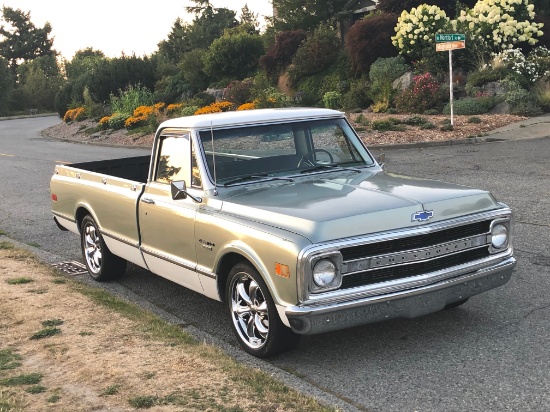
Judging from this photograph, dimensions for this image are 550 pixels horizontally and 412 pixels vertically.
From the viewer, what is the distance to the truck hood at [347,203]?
4.68m

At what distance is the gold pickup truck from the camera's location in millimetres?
4629

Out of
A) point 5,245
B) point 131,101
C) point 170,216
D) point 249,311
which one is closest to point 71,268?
point 5,245

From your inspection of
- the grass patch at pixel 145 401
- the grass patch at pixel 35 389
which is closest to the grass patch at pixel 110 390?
the grass patch at pixel 145 401

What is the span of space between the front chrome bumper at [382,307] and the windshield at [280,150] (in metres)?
1.65

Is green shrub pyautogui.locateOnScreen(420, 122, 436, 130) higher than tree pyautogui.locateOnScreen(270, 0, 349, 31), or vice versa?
tree pyautogui.locateOnScreen(270, 0, 349, 31)

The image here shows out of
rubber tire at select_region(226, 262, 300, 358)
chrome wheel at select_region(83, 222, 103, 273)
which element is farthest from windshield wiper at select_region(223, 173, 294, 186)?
chrome wheel at select_region(83, 222, 103, 273)

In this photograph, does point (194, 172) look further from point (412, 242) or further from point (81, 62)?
point (81, 62)

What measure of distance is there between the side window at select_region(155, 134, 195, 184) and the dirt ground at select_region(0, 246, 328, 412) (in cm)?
127

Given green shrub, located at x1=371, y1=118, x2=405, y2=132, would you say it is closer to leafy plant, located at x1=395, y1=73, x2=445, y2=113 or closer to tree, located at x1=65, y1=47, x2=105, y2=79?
leafy plant, located at x1=395, y1=73, x2=445, y2=113

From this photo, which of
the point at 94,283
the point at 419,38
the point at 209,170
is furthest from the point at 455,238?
the point at 419,38

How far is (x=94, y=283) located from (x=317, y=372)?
11.6ft

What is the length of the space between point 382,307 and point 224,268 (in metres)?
1.29

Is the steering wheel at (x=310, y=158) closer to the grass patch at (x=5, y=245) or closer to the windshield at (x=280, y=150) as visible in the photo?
the windshield at (x=280, y=150)

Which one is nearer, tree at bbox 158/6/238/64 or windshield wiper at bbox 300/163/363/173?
windshield wiper at bbox 300/163/363/173
